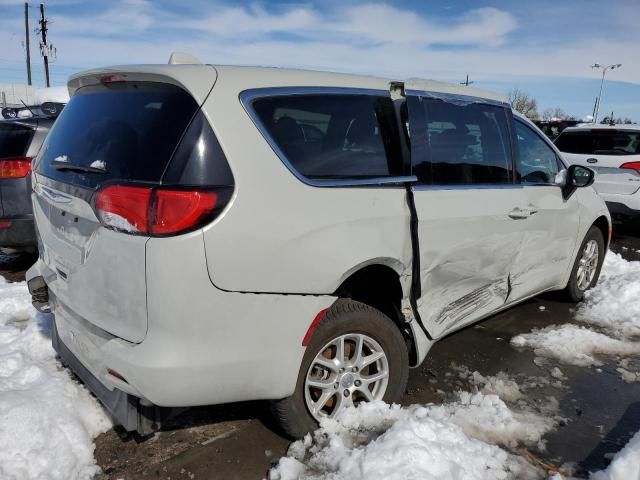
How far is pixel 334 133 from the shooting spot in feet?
8.71

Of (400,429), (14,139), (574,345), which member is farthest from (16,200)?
(574,345)

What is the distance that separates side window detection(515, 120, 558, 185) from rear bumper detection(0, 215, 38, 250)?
4520 mm

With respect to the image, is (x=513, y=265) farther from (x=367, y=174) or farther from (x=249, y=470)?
(x=249, y=470)

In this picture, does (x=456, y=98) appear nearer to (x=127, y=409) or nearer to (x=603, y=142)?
(x=127, y=409)

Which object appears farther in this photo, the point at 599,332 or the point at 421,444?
the point at 599,332

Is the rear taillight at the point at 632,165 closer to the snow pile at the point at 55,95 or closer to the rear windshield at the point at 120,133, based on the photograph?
the rear windshield at the point at 120,133

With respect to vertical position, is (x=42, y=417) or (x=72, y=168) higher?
(x=72, y=168)

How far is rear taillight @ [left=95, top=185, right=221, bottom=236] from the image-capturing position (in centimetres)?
205

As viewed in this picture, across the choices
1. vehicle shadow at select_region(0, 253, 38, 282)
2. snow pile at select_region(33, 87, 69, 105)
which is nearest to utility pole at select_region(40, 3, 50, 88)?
snow pile at select_region(33, 87, 69, 105)

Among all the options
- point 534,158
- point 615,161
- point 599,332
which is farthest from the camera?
point 615,161

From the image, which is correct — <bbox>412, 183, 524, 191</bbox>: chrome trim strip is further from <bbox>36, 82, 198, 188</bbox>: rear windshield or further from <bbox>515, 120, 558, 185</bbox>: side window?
<bbox>36, 82, 198, 188</bbox>: rear windshield

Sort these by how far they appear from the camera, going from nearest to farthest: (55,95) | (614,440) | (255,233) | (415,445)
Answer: (255,233), (415,445), (614,440), (55,95)

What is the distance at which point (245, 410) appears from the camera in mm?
3102

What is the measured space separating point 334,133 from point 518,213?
1.65 meters
